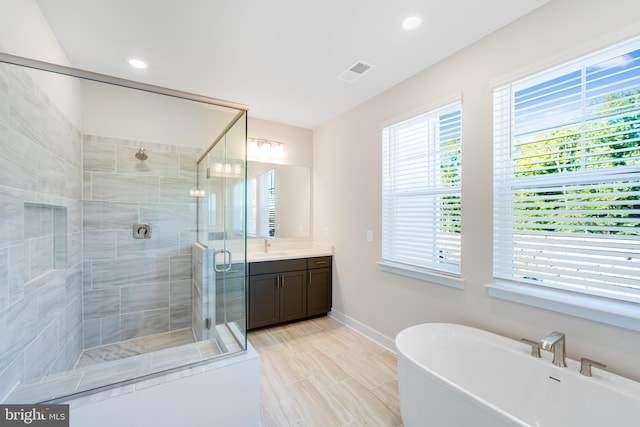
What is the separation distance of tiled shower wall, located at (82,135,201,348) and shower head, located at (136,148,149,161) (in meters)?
0.04

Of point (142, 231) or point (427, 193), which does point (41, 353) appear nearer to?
point (142, 231)

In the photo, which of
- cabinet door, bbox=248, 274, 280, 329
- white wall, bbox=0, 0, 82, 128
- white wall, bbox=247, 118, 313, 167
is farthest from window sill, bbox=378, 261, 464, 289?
white wall, bbox=0, 0, 82, 128

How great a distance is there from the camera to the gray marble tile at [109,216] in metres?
2.60

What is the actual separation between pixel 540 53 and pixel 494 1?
44 centimetres

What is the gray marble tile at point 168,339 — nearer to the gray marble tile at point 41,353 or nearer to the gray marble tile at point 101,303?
the gray marble tile at point 101,303

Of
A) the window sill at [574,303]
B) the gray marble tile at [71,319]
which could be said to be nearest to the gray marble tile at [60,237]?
the gray marble tile at [71,319]

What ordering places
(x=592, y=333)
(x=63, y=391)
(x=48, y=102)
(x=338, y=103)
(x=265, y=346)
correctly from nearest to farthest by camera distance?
(x=63, y=391) < (x=592, y=333) < (x=48, y=102) < (x=265, y=346) < (x=338, y=103)

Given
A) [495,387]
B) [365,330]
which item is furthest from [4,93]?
[365,330]

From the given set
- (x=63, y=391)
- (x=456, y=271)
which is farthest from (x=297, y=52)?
(x=63, y=391)

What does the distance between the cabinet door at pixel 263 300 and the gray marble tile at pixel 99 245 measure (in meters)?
1.46

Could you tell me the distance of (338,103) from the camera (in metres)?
3.08

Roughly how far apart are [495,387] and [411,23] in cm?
242

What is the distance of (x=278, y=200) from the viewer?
3684mm

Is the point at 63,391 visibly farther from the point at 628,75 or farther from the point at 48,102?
the point at 628,75
